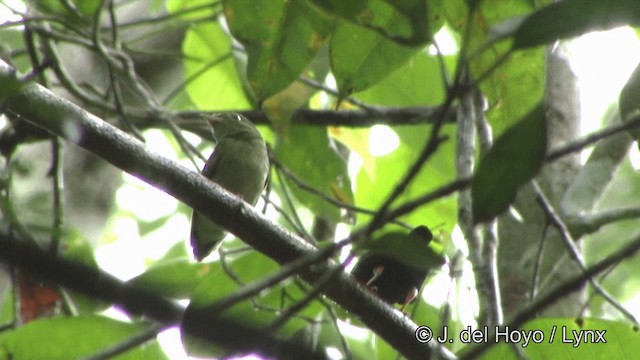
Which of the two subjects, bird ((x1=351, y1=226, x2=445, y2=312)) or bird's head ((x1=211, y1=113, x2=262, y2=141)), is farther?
bird's head ((x1=211, y1=113, x2=262, y2=141))

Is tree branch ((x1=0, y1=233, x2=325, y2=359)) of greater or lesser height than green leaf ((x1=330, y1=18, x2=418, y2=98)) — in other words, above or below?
below

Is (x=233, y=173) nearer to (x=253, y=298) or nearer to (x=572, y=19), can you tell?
(x=253, y=298)

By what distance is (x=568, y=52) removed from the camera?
438cm

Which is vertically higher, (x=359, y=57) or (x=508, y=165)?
(x=359, y=57)

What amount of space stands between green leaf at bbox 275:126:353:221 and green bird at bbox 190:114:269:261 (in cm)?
43

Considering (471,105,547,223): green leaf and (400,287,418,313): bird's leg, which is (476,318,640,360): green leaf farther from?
(471,105,547,223): green leaf

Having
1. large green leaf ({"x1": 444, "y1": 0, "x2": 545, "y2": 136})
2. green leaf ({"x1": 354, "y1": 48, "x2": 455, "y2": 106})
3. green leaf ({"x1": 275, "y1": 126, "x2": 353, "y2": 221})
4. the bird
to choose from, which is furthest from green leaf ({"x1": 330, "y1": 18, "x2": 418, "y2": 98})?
green leaf ({"x1": 354, "y1": 48, "x2": 455, "y2": 106})

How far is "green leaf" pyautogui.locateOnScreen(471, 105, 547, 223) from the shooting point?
131cm

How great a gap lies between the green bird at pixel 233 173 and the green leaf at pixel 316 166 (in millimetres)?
431

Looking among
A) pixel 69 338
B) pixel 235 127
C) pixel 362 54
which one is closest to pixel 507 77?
pixel 362 54

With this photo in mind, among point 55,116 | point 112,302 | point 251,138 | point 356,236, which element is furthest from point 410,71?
point 112,302

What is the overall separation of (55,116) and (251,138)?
2207 millimetres

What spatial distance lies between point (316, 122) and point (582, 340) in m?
1.69

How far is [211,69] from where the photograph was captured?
4.31 meters
